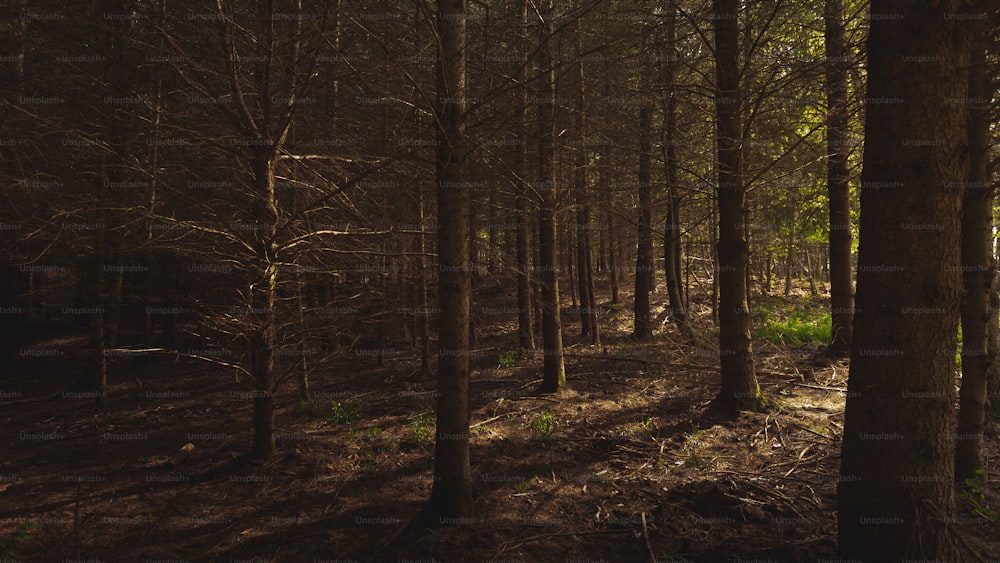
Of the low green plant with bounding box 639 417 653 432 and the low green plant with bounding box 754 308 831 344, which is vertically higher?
the low green plant with bounding box 754 308 831 344

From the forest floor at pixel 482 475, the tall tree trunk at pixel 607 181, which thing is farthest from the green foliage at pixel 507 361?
the tall tree trunk at pixel 607 181

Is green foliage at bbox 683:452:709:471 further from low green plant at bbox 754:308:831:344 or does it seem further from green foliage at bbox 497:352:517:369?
low green plant at bbox 754:308:831:344

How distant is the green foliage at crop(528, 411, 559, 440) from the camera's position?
7137mm

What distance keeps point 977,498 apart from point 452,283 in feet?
16.4

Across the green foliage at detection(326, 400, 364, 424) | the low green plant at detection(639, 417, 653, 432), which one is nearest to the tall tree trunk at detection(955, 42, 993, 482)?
the low green plant at detection(639, 417, 653, 432)

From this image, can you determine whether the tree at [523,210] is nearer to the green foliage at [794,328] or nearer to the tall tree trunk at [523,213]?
the tall tree trunk at [523,213]

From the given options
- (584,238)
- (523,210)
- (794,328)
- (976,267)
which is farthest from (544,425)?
(794,328)

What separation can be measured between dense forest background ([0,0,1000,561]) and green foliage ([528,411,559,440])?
68 mm

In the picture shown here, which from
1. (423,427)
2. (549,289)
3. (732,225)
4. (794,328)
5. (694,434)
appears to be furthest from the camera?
(794,328)

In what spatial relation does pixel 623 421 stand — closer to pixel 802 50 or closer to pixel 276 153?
pixel 276 153

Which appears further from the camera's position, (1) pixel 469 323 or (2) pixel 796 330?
(2) pixel 796 330

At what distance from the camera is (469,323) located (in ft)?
20.9

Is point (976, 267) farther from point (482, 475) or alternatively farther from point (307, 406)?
point (307, 406)

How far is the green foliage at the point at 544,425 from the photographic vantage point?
7137mm
